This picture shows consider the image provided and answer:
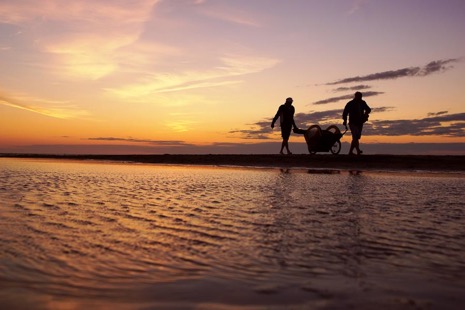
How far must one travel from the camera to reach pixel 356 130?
17438mm

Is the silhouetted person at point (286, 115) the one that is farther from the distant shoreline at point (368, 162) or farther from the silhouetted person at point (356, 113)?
the silhouetted person at point (356, 113)

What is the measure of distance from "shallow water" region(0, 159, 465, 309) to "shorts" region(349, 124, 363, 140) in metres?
11.9

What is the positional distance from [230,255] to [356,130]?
15358mm

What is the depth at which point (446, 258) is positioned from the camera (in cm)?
299

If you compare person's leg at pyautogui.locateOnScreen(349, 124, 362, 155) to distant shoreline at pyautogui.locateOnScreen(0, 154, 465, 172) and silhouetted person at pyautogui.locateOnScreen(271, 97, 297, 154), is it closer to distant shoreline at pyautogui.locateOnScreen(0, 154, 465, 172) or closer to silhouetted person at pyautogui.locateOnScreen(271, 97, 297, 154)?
distant shoreline at pyautogui.locateOnScreen(0, 154, 465, 172)

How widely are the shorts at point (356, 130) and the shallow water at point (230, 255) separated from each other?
467 inches

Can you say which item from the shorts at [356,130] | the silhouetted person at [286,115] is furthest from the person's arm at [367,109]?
the silhouetted person at [286,115]

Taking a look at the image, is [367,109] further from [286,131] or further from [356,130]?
[286,131]

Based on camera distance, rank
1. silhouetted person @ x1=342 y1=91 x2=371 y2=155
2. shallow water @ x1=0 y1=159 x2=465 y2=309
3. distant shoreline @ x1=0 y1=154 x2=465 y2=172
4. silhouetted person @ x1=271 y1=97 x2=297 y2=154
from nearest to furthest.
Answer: shallow water @ x1=0 y1=159 x2=465 y2=309, distant shoreline @ x1=0 y1=154 x2=465 y2=172, silhouetted person @ x1=342 y1=91 x2=371 y2=155, silhouetted person @ x1=271 y1=97 x2=297 y2=154

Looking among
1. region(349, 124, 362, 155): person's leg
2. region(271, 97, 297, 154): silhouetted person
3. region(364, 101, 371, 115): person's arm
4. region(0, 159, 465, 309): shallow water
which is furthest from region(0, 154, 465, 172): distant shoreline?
region(0, 159, 465, 309): shallow water

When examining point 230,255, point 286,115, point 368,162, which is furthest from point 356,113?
point 230,255

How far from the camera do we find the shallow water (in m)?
2.20

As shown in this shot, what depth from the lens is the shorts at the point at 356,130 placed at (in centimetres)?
1734

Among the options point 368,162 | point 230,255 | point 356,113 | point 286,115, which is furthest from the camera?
point 286,115
